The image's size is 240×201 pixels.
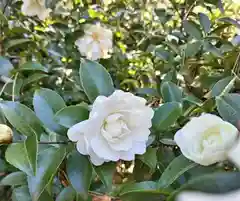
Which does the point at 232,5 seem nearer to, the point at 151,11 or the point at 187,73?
the point at 151,11

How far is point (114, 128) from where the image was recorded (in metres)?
0.64

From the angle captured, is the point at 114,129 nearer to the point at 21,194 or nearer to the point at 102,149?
the point at 102,149

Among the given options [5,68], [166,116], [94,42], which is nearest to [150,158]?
[166,116]

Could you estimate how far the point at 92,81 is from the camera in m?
0.73

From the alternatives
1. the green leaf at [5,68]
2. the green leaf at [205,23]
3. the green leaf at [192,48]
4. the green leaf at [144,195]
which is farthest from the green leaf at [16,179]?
the green leaf at [205,23]

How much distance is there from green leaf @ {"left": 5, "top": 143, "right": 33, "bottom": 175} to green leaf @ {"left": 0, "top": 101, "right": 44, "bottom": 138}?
35 millimetres

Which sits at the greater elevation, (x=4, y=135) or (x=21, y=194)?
(x=4, y=135)

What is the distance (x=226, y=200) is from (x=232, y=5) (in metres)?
1.42

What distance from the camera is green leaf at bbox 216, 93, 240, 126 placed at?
643mm

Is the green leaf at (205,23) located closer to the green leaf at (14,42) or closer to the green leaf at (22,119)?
the green leaf at (14,42)

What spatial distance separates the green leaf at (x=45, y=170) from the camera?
62cm

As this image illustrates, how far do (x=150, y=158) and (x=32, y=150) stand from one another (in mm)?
175

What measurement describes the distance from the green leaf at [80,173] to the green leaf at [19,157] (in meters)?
0.06

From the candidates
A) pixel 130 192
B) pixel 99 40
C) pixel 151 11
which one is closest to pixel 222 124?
pixel 130 192
